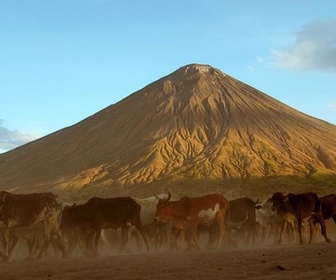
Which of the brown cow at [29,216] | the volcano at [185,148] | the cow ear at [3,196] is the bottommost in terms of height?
the brown cow at [29,216]

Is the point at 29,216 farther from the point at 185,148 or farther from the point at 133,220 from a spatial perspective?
the point at 185,148

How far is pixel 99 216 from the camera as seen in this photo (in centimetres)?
2353

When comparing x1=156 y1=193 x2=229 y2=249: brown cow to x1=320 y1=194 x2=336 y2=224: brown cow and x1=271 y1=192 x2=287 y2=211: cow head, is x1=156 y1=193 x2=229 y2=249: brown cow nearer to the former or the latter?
x1=271 y1=192 x2=287 y2=211: cow head

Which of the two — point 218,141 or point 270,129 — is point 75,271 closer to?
point 218,141

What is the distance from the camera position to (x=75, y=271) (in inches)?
597

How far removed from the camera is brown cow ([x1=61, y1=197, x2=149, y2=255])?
23.5 meters

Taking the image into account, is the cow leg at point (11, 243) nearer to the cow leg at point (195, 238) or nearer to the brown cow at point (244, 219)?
the cow leg at point (195, 238)

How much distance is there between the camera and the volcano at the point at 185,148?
89625mm

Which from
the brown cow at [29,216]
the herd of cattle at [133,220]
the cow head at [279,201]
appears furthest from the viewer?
the cow head at [279,201]

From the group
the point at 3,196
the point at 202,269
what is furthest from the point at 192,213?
the point at 202,269

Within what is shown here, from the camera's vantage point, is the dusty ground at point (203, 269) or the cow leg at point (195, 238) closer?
the dusty ground at point (203, 269)

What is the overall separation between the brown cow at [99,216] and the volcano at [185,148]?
55.9 metres

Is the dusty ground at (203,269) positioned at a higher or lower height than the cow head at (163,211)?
lower

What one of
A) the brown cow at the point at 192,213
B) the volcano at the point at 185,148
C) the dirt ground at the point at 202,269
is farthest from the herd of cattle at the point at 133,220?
the volcano at the point at 185,148
